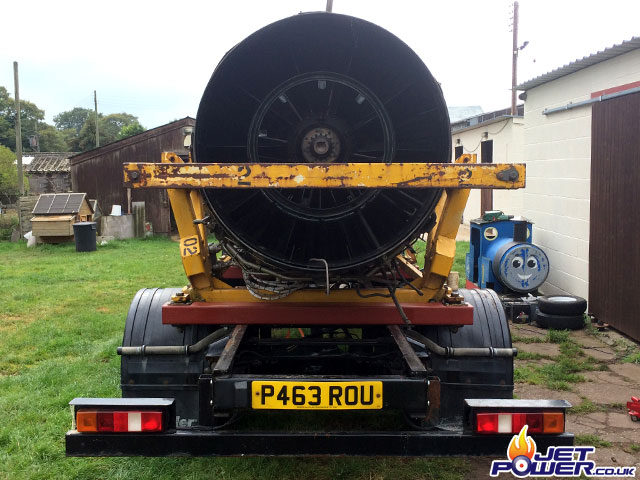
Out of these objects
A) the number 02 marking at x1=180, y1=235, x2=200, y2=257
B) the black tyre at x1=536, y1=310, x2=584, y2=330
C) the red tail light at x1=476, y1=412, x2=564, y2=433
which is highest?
the number 02 marking at x1=180, y1=235, x2=200, y2=257

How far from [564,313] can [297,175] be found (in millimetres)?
5365

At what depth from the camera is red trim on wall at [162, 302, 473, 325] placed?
3357 millimetres

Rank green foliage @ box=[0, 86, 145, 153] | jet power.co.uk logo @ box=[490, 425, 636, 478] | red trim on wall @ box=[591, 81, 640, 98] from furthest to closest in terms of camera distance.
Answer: green foliage @ box=[0, 86, 145, 153], red trim on wall @ box=[591, 81, 640, 98], jet power.co.uk logo @ box=[490, 425, 636, 478]

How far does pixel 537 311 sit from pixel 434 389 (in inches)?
196

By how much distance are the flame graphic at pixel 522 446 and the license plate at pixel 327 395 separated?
68 centimetres

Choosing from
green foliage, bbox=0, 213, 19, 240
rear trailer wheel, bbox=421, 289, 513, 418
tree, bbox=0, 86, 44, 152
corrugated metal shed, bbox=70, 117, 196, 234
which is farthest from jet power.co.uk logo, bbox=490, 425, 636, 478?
tree, bbox=0, 86, 44, 152

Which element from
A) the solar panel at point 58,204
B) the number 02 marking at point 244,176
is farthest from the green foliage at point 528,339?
the solar panel at point 58,204

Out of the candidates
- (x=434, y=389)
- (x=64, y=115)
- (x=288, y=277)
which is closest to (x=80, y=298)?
(x=288, y=277)

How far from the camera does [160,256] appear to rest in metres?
14.0

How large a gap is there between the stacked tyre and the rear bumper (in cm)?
445

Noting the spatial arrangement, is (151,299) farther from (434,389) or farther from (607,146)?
(607,146)

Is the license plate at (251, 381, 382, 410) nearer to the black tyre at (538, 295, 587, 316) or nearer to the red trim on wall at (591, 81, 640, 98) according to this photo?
the black tyre at (538, 295, 587, 316)

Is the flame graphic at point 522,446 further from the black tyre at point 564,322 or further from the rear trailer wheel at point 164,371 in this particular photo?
the black tyre at point 564,322

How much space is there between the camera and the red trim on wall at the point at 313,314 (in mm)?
3357
